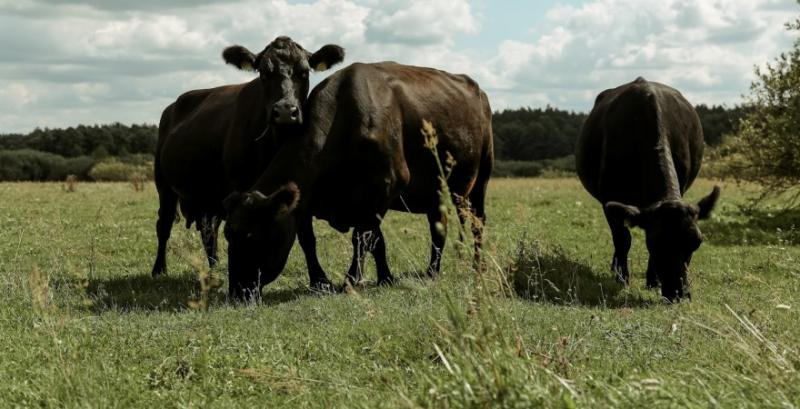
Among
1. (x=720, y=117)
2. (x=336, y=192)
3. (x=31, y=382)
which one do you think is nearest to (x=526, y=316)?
(x=336, y=192)

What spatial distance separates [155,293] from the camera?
1072cm

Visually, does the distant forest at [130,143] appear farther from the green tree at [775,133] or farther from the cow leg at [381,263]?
the cow leg at [381,263]

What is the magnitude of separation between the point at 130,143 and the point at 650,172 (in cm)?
Answer: 7609

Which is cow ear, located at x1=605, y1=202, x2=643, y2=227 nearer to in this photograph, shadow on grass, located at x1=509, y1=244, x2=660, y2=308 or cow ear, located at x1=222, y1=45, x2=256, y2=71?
shadow on grass, located at x1=509, y1=244, x2=660, y2=308

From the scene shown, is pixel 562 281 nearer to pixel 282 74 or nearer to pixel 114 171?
pixel 282 74

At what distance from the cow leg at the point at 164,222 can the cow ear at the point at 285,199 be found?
4065 mm

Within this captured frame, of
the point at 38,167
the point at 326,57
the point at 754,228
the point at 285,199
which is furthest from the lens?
the point at 38,167

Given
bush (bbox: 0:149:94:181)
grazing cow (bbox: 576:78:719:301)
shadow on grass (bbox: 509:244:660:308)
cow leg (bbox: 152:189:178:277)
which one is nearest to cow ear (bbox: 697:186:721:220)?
grazing cow (bbox: 576:78:719:301)

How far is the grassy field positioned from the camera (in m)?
4.65

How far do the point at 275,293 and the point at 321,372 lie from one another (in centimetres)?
435

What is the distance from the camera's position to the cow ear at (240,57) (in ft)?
37.6

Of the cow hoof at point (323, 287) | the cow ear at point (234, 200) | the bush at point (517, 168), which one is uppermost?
the cow ear at point (234, 200)

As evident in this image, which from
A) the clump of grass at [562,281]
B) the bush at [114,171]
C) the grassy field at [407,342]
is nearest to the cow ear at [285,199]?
the grassy field at [407,342]

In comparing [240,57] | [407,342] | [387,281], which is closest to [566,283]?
[387,281]
